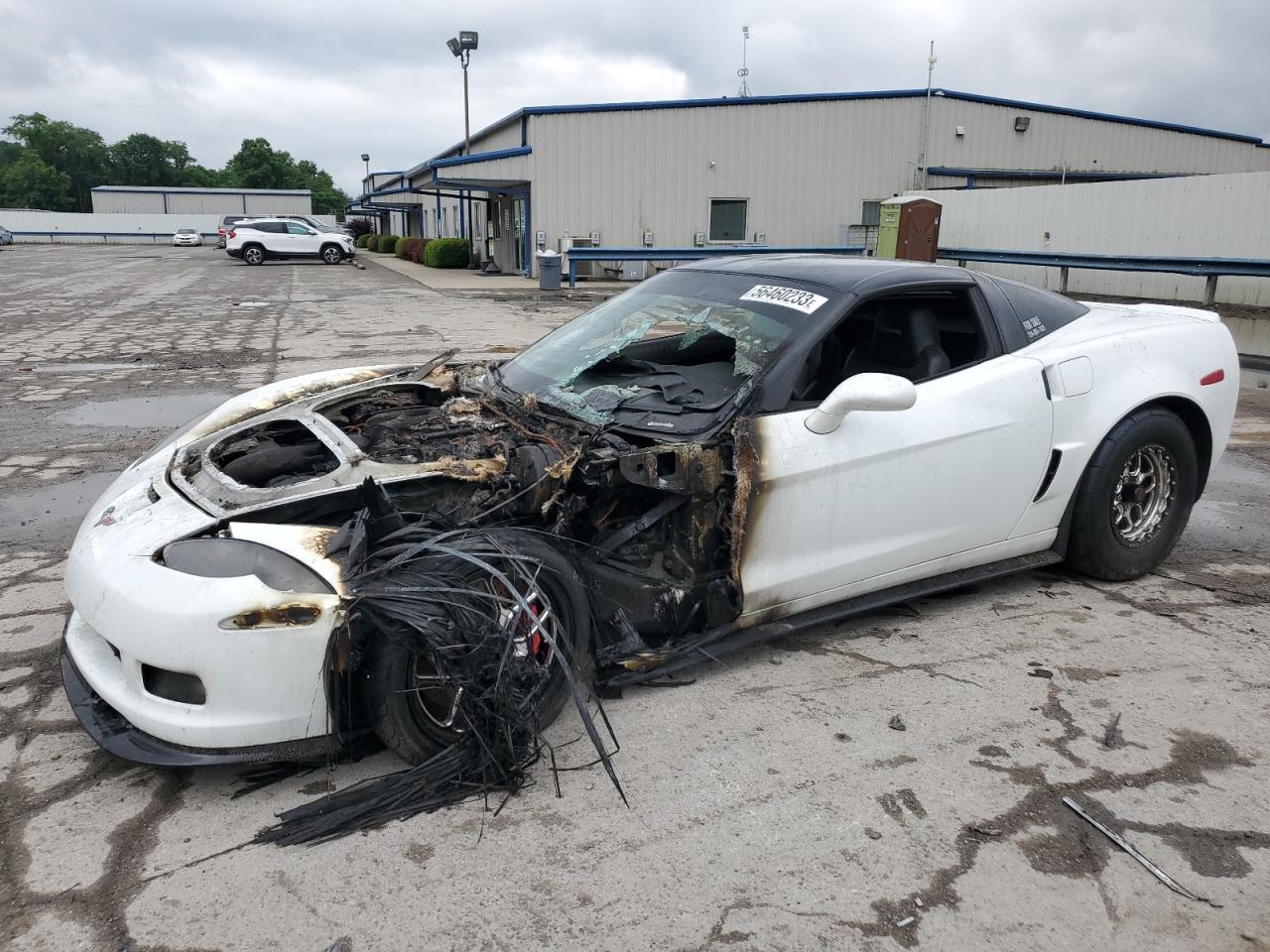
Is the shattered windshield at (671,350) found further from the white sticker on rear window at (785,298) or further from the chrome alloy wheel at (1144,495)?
the chrome alloy wheel at (1144,495)

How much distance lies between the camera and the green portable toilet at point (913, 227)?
62.4 feet

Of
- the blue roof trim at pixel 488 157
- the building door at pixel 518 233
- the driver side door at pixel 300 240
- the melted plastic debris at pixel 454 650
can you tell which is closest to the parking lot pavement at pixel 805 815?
the melted plastic debris at pixel 454 650

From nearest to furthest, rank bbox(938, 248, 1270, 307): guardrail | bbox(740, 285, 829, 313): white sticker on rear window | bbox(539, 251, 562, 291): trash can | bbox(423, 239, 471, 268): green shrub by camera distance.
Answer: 1. bbox(740, 285, 829, 313): white sticker on rear window
2. bbox(938, 248, 1270, 307): guardrail
3. bbox(539, 251, 562, 291): trash can
4. bbox(423, 239, 471, 268): green shrub

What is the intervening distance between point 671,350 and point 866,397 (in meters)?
1.36

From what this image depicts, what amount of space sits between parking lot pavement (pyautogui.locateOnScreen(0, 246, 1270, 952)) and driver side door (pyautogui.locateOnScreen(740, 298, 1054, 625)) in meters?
0.34

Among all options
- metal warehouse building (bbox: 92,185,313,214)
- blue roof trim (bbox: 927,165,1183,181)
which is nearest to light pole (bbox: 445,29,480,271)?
blue roof trim (bbox: 927,165,1183,181)

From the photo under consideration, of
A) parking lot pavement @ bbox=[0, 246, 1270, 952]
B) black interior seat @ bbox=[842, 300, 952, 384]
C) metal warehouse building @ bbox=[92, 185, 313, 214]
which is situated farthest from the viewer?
metal warehouse building @ bbox=[92, 185, 313, 214]

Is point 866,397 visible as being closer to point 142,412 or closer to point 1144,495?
point 1144,495

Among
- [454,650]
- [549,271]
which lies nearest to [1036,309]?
[454,650]

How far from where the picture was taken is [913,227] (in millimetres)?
19188

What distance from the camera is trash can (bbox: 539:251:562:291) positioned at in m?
22.8

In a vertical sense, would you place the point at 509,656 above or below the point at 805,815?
above

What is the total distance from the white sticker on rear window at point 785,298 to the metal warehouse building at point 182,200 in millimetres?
80194

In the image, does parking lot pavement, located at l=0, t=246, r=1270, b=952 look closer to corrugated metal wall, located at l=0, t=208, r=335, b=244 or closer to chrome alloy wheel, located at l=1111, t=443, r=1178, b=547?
chrome alloy wheel, located at l=1111, t=443, r=1178, b=547
